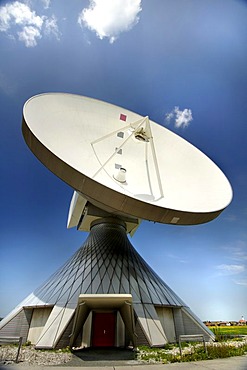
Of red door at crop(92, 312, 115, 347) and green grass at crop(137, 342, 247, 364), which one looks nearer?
green grass at crop(137, 342, 247, 364)

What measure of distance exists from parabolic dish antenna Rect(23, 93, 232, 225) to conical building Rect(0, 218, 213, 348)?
4.79 m

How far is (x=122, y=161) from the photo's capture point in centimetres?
1717

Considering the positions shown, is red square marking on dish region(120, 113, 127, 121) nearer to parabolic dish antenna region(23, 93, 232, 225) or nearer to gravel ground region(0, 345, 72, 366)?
parabolic dish antenna region(23, 93, 232, 225)

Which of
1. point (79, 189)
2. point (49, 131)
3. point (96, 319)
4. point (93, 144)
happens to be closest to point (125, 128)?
point (93, 144)

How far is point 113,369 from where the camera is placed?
7844mm

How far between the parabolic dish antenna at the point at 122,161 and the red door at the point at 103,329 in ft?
22.1

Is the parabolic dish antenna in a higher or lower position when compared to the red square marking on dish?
lower

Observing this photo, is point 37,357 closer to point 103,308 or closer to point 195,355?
point 103,308

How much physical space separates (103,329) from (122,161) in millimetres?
11029

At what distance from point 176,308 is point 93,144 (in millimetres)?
13250

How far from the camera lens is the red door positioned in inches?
603

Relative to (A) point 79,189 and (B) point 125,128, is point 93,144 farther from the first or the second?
(A) point 79,189

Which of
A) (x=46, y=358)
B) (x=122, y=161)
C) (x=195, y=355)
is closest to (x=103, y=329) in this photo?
(x=46, y=358)

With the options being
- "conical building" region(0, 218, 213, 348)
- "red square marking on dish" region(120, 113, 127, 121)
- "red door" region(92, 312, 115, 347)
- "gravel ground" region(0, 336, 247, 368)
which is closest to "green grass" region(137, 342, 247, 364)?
"gravel ground" region(0, 336, 247, 368)
